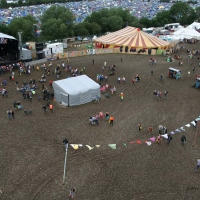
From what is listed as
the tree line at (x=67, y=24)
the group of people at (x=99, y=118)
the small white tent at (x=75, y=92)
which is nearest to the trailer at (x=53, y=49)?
the tree line at (x=67, y=24)

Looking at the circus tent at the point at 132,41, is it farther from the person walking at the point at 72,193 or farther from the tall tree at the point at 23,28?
the person walking at the point at 72,193

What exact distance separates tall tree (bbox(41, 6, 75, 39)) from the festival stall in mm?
9137

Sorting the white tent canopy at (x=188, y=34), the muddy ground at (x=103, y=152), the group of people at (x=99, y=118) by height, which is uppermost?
the white tent canopy at (x=188, y=34)

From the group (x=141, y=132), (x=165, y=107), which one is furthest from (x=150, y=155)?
(x=165, y=107)

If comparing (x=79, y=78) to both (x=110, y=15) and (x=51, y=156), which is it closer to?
(x=51, y=156)

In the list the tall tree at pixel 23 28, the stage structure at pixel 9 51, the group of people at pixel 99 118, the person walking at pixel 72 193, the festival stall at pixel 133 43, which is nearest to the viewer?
the person walking at pixel 72 193

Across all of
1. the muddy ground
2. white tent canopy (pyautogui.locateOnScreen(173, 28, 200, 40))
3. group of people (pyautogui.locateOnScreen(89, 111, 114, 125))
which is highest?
white tent canopy (pyautogui.locateOnScreen(173, 28, 200, 40))

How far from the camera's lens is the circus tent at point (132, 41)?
3427 cm

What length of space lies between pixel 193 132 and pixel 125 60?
55.3ft

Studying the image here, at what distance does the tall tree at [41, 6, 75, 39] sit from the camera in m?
43.0

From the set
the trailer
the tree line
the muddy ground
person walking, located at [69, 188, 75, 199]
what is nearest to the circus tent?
the trailer

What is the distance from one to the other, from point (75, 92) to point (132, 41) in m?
18.2

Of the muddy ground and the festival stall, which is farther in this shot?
the festival stall

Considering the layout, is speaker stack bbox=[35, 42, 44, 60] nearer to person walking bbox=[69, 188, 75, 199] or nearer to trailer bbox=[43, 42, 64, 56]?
trailer bbox=[43, 42, 64, 56]
